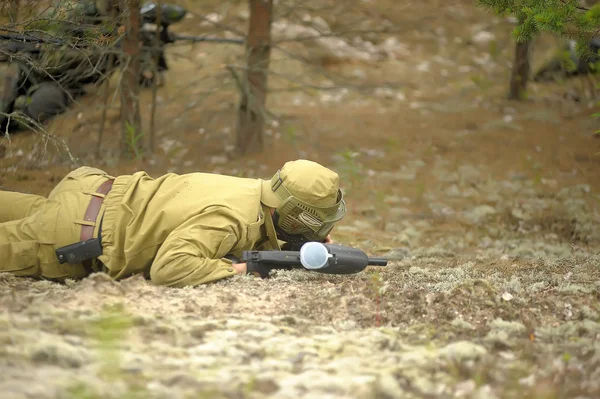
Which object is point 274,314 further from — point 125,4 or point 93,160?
point 93,160

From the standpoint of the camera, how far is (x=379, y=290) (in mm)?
3623

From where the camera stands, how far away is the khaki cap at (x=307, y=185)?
3834 millimetres

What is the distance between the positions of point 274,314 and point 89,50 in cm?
350

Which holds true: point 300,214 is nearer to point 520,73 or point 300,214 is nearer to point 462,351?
point 462,351

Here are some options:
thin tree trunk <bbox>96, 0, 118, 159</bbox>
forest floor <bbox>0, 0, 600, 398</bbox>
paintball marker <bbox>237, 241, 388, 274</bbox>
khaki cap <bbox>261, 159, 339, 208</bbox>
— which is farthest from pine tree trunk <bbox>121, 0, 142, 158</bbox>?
paintball marker <bbox>237, 241, 388, 274</bbox>

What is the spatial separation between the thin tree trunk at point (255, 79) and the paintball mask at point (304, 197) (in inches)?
137

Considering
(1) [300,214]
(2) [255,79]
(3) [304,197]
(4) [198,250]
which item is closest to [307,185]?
(3) [304,197]

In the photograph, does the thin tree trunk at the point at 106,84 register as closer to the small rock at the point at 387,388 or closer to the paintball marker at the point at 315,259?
the paintball marker at the point at 315,259

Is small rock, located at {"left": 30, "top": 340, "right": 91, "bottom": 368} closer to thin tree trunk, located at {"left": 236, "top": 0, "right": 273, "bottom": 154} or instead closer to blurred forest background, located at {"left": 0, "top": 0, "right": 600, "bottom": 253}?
blurred forest background, located at {"left": 0, "top": 0, "right": 600, "bottom": 253}

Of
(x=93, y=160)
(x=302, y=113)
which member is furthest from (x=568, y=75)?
(x=93, y=160)

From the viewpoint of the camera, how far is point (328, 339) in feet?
9.69

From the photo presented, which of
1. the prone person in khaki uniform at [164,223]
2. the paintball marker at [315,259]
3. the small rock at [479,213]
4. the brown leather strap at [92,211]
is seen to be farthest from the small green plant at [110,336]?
the small rock at [479,213]

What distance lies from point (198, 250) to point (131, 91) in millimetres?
3795

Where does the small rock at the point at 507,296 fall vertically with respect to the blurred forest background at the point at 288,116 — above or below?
below
